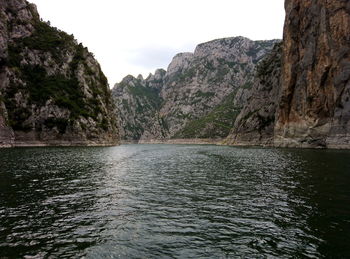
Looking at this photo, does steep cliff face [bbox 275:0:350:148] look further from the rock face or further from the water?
the rock face

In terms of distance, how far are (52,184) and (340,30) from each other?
314ft

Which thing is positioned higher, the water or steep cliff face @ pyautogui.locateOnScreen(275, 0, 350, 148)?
steep cliff face @ pyautogui.locateOnScreen(275, 0, 350, 148)

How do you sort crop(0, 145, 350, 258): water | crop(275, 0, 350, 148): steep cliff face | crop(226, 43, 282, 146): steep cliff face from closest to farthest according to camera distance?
crop(0, 145, 350, 258): water
crop(275, 0, 350, 148): steep cliff face
crop(226, 43, 282, 146): steep cliff face

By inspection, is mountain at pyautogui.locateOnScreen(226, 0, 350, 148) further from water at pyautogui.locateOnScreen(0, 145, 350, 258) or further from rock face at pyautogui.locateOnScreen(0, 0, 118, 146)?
rock face at pyautogui.locateOnScreen(0, 0, 118, 146)

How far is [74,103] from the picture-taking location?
447ft

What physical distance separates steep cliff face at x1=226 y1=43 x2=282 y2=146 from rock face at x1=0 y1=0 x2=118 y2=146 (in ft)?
265

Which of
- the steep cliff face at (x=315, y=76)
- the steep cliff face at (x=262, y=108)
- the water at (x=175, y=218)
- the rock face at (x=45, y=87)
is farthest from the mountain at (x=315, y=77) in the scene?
the rock face at (x=45, y=87)

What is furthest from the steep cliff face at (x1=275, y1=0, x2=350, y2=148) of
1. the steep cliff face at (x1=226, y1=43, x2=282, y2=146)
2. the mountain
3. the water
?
the water

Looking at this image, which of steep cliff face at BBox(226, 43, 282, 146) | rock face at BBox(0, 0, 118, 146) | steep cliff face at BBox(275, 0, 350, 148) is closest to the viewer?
steep cliff face at BBox(275, 0, 350, 148)

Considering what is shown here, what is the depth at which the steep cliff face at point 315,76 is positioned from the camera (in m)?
84.8

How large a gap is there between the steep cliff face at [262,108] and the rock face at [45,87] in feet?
265

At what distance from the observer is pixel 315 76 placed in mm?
97438

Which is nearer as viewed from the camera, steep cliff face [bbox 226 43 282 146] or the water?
the water

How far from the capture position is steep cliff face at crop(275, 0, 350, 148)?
278 ft
